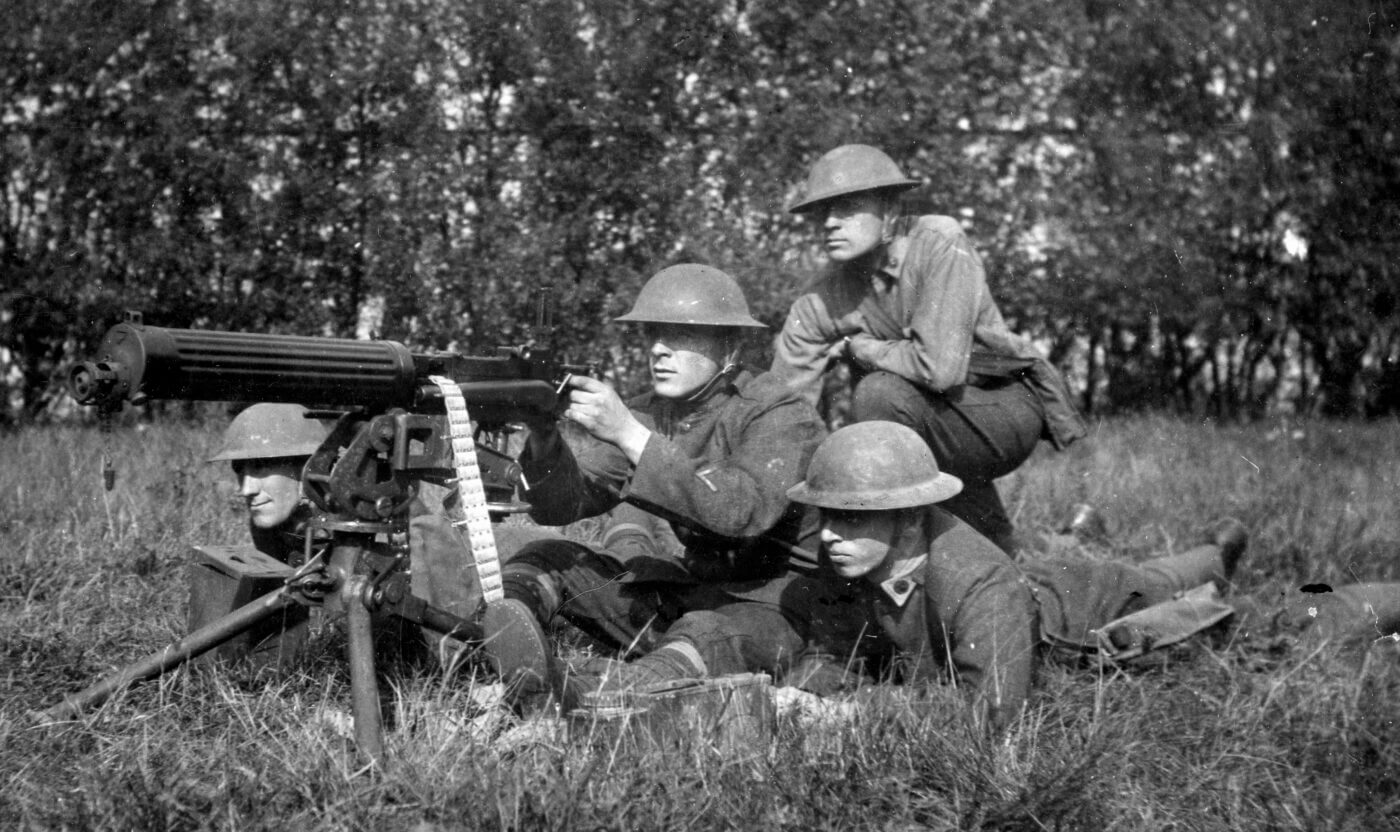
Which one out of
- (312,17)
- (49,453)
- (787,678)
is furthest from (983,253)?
(49,453)

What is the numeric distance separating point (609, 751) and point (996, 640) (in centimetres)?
129

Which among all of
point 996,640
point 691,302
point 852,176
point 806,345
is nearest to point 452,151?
point 806,345

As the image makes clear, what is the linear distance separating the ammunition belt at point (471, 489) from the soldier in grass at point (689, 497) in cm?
57

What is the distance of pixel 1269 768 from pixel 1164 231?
589 centimetres

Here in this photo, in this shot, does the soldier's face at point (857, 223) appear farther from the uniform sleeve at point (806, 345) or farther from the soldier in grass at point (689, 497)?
the soldier in grass at point (689, 497)

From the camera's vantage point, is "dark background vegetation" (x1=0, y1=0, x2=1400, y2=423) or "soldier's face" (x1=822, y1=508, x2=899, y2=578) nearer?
"soldier's face" (x1=822, y1=508, x2=899, y2=578)

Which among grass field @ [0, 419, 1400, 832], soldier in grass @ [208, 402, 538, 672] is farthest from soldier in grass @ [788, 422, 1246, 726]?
soldier in grass @ [208, 402, 538, 672]

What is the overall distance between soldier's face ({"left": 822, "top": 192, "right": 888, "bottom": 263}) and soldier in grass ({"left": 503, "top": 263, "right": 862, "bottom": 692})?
768mm

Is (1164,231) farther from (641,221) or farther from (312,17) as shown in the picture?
(312,17)

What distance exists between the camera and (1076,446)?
8.42 m

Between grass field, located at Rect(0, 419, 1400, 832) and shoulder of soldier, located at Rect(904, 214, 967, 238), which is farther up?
shoulder of soldier, located at Rect(904, 214, 967, 238)

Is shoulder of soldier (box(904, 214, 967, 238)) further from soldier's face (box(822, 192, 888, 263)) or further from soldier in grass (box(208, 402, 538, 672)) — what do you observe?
soldier in grass (box(208, 402, 538, 672))

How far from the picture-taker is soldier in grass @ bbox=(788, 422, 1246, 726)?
13.6 ft

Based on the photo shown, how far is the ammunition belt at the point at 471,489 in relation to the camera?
12.1ft
